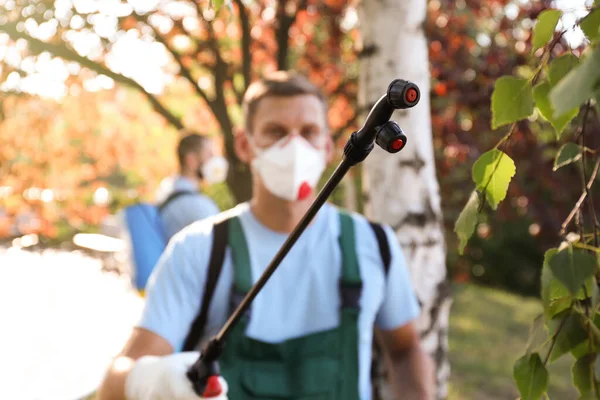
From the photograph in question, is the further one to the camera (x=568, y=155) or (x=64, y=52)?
(x=64, y=52)

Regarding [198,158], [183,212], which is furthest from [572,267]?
[198,158]

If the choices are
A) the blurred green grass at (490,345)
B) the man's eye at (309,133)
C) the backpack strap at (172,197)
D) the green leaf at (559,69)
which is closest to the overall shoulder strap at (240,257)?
the man's eye at (309,133)

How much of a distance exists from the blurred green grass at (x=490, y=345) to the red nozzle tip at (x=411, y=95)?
445 cm

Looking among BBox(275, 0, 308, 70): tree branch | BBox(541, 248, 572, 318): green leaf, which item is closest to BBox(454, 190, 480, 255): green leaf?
BBox(541, 248, 572, 318): green leaf

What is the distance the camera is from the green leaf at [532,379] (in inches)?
34.5

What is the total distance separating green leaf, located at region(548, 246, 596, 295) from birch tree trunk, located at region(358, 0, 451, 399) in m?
2.24

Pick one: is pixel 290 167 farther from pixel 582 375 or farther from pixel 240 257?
pixel 582 375

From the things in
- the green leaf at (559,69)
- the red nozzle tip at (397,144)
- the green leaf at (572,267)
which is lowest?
the green leaf at (572,267)

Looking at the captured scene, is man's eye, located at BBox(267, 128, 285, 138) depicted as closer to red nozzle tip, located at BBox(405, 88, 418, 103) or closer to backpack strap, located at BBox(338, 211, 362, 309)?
backpack strap, located at BBox(338, 211, 362, 309)

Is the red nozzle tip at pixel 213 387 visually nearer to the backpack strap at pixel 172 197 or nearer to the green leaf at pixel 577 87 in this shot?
the green leaf at pixel 577 87

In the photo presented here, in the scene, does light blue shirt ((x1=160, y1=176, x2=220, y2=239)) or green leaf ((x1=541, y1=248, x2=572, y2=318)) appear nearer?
green leaf ((x1=541, y1=248, x2=572, y2=318))

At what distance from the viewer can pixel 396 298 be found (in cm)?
234

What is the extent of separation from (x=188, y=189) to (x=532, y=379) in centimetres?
394

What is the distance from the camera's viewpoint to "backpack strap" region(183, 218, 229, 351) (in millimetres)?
2182
